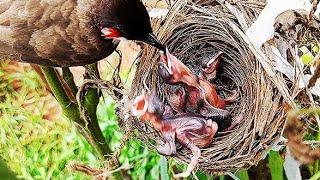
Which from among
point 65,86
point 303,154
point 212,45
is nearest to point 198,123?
point 212,45

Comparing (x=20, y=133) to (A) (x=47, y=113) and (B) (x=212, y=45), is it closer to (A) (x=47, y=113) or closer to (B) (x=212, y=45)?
(A) (x=47, y=113)

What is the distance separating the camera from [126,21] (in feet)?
4.97

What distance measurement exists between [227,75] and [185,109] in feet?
0.47

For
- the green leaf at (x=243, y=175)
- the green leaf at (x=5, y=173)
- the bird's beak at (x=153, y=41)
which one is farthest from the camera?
the green leaf at (x=243, y=175)

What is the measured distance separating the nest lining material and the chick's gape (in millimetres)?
27

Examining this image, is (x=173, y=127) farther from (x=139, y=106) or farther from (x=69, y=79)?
(x=69, y=79)

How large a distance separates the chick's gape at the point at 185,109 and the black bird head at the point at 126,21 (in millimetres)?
73

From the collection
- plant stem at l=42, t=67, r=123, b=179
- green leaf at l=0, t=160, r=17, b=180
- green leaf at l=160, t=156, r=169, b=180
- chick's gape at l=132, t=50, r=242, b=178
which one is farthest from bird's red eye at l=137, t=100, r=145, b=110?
green leaf at l=0, t=160, r=17, b=180

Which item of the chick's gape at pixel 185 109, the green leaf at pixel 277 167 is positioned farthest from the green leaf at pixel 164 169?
the green leaf at pixel 277 167

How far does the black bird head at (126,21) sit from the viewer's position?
145 centimetres

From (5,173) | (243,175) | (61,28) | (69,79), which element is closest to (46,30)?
(61,28)

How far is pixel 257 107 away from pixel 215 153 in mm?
143

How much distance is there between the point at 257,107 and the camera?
53.1 inches

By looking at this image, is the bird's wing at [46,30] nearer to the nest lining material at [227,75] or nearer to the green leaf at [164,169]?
the nest lining material at [227,75]
